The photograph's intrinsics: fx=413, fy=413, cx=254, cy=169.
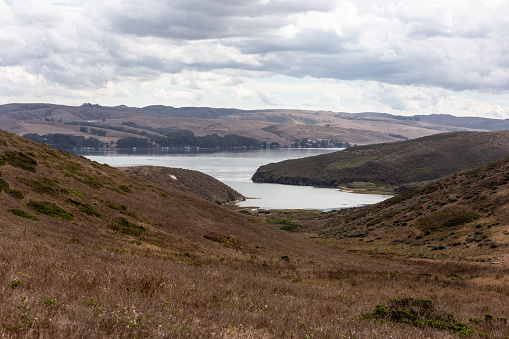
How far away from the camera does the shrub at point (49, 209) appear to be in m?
28.2

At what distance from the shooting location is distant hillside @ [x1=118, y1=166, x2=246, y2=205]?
390 ft

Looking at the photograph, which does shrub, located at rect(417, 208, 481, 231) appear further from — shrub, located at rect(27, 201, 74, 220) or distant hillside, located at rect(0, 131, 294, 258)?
shrub, located at rect(27, 201, 74, 220)

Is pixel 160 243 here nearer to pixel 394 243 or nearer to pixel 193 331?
pixel 193 331

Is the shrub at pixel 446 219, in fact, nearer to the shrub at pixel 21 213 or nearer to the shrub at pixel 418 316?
the shrub at pixel 418 316

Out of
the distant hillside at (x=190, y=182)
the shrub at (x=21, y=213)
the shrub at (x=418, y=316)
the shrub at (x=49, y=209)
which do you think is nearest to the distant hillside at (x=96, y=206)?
the shrub at (x=49, y=209)

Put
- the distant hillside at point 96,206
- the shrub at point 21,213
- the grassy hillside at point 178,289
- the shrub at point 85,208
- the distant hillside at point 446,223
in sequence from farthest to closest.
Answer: the distant hillside at point 446,223, the shrub at point 85,208, the distant hillside at point 96,206, the shrub at point 21,213, the grassy hillside at point 178,289

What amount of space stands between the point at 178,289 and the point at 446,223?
44024mm

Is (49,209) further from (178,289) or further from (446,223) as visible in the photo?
(446,223)

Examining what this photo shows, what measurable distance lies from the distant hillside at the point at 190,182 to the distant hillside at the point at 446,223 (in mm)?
53653

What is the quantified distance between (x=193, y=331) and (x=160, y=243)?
909 inches

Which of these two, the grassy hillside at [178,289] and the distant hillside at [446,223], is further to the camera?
the distant hillside at [446,223]

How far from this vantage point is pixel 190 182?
417 feet

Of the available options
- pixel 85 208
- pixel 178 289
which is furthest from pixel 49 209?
pixel 178 289

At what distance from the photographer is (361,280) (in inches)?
891
